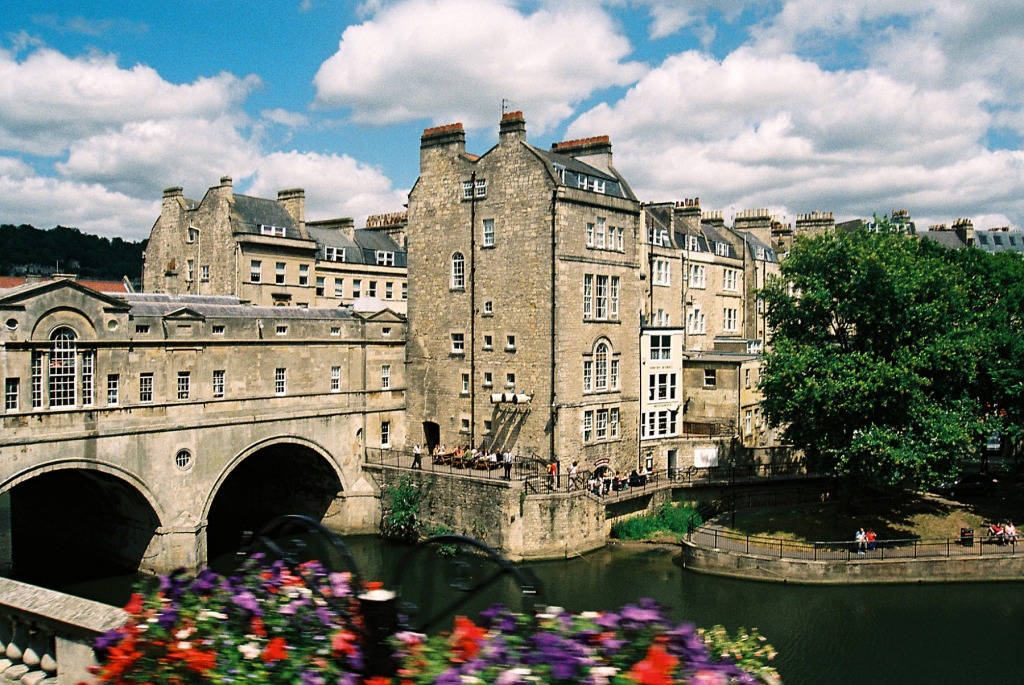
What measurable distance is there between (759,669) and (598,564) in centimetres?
2772

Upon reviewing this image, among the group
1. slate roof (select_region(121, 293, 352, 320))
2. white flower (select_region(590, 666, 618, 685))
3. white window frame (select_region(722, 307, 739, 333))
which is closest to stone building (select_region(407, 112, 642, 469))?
slate roof (select_region(121, 293, 352, 320))

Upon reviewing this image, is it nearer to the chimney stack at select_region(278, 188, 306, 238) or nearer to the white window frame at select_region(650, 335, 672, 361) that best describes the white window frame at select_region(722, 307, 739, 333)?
the white window frame at select_region(650, 335, 672, 361)

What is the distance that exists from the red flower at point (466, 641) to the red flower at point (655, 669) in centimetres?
105

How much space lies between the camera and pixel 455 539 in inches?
244

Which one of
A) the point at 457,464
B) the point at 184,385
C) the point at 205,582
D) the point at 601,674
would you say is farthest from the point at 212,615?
the point at 457,464

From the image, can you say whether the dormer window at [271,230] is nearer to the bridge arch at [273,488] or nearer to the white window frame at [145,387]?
the bridge arch at [273,488]

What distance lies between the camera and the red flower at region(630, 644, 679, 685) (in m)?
5.19

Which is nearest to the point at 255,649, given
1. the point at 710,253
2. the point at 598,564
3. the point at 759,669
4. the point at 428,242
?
the point at 759,669

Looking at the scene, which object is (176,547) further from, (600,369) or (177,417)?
(600,369)

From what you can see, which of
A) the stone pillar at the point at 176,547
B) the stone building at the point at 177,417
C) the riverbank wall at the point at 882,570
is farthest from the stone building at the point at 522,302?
the stone pillar at the point at 176,547

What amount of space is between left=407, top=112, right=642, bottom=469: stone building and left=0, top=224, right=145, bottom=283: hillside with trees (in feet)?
291

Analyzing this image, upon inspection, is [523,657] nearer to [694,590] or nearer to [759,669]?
[759,669]

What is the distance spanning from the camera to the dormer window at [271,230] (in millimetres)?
50375

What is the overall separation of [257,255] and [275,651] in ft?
151
